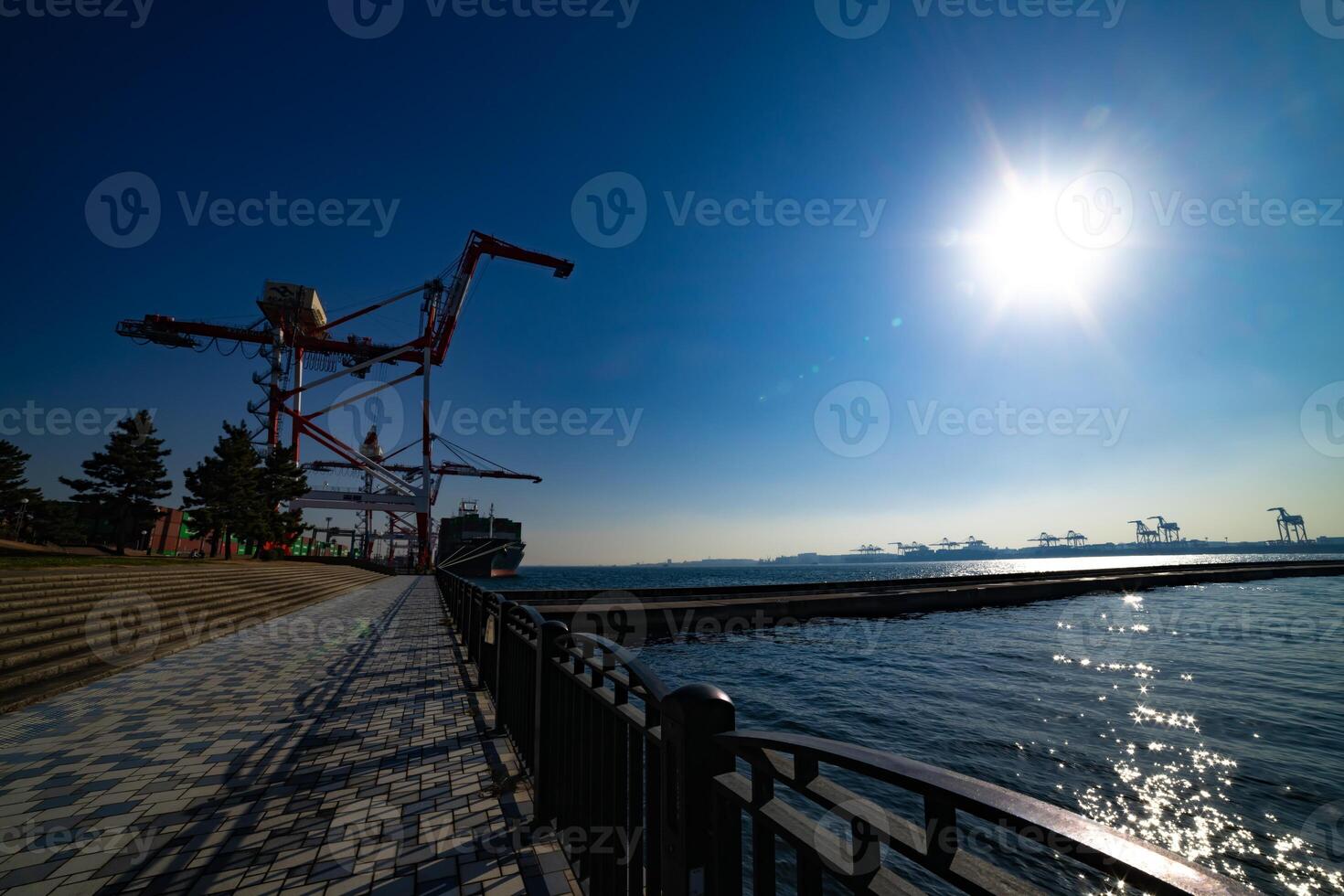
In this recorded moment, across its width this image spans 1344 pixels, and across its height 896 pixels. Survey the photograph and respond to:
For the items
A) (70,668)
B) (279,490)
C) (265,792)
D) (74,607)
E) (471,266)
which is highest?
(471,266)

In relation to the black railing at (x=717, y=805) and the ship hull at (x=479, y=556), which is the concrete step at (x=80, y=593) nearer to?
the black railing at (x=717, y=805)

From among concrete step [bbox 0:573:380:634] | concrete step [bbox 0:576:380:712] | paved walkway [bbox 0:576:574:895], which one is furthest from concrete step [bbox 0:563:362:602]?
paved walkway [bbox 0:576:574:895]

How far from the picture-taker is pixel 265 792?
12.2 ft

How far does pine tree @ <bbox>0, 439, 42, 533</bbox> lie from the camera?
32031mm

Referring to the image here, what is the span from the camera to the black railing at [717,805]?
0.89 meters

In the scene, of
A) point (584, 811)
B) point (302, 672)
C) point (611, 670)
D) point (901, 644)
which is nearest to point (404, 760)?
point (584, 811)

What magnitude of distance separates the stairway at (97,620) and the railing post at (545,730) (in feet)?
19.8

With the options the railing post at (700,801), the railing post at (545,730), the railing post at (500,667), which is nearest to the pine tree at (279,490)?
the railing post at (500,667)

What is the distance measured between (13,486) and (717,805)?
50.8 m

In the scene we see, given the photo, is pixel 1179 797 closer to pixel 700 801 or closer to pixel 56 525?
pixel 700 801

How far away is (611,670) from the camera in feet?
8.62

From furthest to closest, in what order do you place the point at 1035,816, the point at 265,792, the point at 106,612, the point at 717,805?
1. the point at 106,612
2. the point at 265,792
3. the point at 717,805
4. the point at 1035,816

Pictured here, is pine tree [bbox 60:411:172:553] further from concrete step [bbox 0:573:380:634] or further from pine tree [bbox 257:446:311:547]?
concrete step [bbox 0:573:380:634]

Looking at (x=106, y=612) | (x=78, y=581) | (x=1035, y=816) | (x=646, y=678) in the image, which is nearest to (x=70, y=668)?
(x=106, y=612)
